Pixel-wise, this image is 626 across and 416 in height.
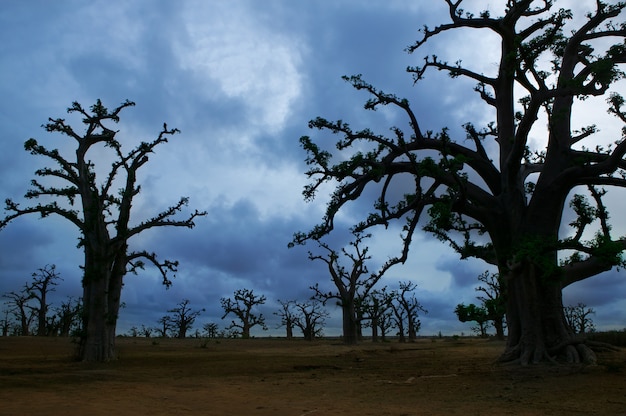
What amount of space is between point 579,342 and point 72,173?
727 inches

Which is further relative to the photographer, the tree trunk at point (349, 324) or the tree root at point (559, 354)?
the tree trunk at point (349, 324)

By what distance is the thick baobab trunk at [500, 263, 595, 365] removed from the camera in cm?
1427

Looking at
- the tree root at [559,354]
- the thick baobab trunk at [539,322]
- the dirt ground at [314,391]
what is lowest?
the dirt ground at [314,391]

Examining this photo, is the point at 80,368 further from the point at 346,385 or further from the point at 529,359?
the point at 529,359

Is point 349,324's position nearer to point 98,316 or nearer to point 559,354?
point 98,316

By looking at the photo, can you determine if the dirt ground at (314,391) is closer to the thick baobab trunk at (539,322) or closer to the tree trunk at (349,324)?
the thick baobab trunk at (539,322)

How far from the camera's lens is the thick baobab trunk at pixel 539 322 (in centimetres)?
1427

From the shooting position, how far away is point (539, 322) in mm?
14570

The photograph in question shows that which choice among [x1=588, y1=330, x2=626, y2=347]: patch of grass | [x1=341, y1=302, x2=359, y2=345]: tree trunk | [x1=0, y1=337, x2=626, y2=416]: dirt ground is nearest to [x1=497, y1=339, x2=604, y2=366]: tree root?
[x1=0, y1=337, x2=626, y2=416]: dirt ground

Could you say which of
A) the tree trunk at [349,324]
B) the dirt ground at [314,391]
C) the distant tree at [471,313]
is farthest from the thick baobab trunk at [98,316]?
the tree trunk at [349,324]

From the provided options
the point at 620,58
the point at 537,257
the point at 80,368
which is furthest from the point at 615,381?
the point at 80,368

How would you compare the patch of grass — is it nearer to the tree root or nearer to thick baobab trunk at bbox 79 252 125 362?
the tree root

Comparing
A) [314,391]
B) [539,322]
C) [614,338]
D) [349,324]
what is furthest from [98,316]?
[614,338]

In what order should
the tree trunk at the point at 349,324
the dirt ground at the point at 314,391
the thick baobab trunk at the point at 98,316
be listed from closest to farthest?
the dirt ground at the point at 314,391, the thick baobab trunk at the point at 98,316, the tree trunk at the point at 349,324
